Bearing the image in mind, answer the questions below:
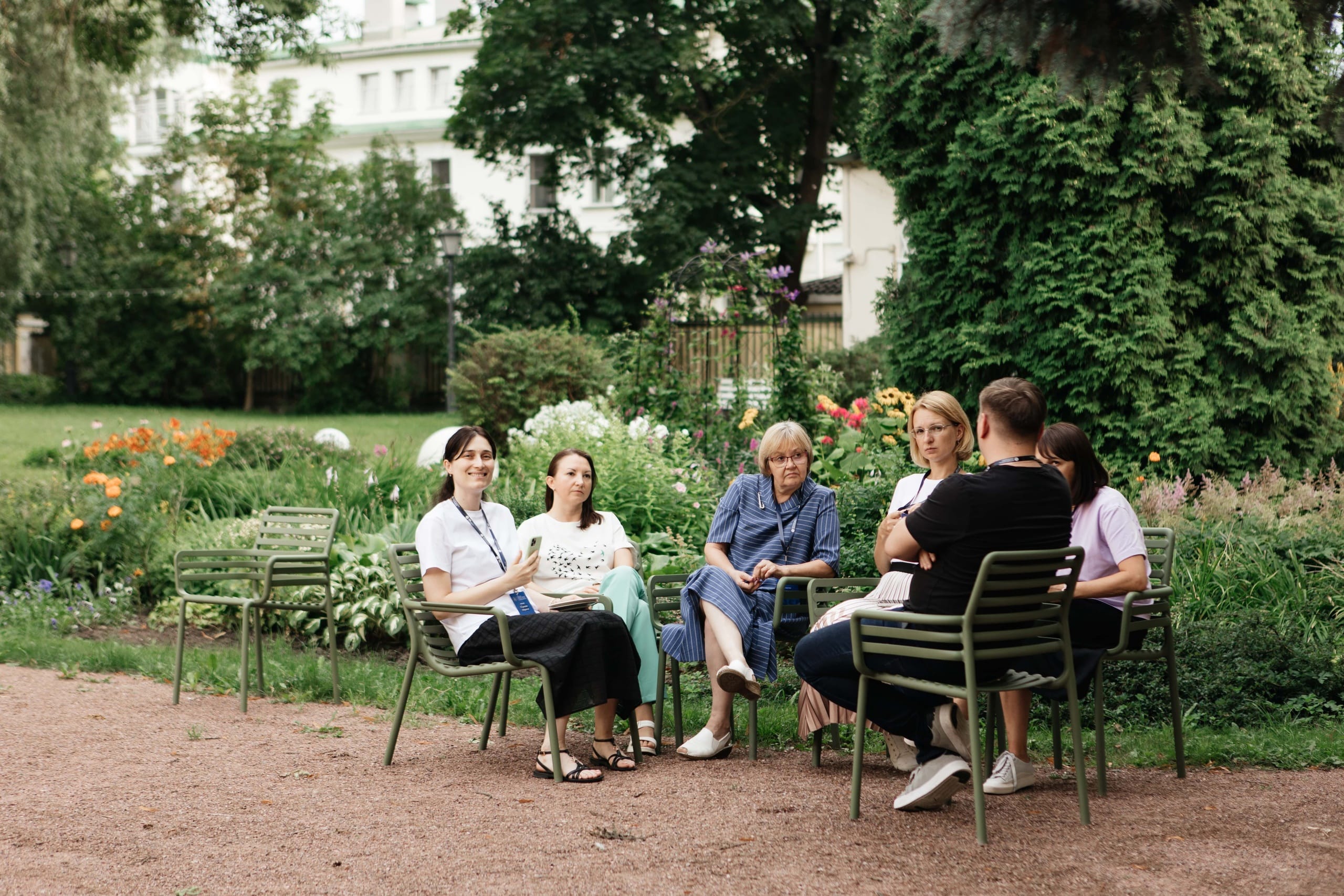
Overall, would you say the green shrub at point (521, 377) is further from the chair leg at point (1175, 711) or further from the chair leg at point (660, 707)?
the chair leg at point (1175, 711)

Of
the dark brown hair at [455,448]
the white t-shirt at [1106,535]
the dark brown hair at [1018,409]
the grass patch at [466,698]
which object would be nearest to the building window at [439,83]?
the grass patch at [466,698]

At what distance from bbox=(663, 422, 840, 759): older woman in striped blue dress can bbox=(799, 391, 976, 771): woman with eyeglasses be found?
0.81ft

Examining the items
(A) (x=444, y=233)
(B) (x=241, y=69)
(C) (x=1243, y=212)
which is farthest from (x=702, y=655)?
(A) (x=444, y=233)

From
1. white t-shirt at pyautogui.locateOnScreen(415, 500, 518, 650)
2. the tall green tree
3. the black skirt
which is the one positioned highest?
the tall green tree

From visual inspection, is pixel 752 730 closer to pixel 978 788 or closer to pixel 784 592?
pixel 784 592

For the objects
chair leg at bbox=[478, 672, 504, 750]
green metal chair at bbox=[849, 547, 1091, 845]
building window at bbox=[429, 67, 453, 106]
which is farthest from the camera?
building window at bbox=[429, 67, 453, 106]

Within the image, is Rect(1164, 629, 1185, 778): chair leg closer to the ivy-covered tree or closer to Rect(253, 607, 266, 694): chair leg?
Rect(253, 607, 266, 694): chair leg

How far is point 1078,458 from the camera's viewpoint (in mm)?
4652

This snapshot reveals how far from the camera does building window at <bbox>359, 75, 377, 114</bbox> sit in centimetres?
4728

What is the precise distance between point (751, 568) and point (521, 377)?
9.99m

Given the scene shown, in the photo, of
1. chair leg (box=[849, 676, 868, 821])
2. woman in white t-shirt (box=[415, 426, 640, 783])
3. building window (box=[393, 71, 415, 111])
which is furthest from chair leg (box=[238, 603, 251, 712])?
building window (box=[393, 71, 415, 111])

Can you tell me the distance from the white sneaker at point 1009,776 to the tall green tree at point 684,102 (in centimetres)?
1930

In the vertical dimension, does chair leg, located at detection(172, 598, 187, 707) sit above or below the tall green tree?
below

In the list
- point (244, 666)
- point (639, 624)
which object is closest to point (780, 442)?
point (639, 624)
